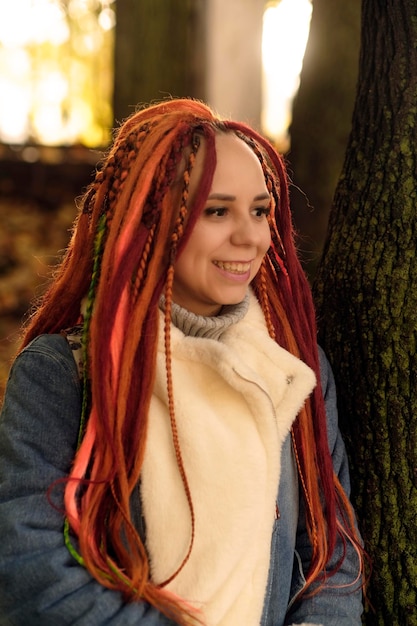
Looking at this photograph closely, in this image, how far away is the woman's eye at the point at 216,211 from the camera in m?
1.98

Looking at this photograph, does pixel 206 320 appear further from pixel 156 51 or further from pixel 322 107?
pixel 156 51

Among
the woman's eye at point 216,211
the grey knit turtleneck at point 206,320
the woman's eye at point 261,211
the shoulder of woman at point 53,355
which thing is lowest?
the shoulder of woman at point 53,355

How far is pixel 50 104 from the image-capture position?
339 inches

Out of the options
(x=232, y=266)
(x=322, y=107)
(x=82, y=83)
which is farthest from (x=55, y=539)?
(x=82, y=83)

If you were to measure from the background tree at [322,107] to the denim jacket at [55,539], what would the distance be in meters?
1.87

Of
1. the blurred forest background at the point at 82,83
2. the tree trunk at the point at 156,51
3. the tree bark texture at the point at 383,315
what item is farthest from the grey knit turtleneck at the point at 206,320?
the tree trunk at the point at 156,51

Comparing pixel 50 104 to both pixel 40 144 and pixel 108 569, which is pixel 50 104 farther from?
pixel 108 569

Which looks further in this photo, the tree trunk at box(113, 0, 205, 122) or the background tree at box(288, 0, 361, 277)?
the tree trunk at box(113, 0, 205, 122)

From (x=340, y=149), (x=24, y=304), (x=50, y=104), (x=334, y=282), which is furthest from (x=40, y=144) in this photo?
(x=334, y=282)

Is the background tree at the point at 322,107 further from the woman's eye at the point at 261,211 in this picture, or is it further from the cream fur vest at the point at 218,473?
the cream fur vest at the point at 218,473

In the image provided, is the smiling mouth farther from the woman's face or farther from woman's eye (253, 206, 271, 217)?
woman's eye (253, 206, 271, 217)

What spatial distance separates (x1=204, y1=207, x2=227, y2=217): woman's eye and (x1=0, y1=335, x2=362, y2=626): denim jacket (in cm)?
48

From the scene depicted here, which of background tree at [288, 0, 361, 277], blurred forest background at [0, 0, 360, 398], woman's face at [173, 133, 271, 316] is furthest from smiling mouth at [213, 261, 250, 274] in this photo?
blurred forest background at [0, 0, 360, 398]

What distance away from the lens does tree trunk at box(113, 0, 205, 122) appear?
7348mm
